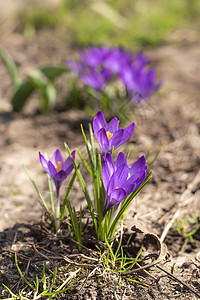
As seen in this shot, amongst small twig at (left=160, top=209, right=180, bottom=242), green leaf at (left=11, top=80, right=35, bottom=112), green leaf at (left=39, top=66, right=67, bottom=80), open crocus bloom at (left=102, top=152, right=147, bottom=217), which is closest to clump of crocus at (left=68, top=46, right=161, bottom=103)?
green leaf at (left=39, top=66, right=67, bottom=80)

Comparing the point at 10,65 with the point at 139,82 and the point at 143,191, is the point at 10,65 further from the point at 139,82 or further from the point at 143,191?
the point at 143,191

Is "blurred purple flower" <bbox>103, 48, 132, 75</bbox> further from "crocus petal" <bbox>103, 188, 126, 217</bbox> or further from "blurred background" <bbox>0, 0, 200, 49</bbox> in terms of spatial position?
"crocus petal" <bbox>103, 188, 126, 217</bbox>

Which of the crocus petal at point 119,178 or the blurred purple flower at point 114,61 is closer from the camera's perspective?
the crocus petal at point 119,178

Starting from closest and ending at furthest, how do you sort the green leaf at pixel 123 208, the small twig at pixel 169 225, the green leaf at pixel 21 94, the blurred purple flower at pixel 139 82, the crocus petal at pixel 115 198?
the crocus petal at pixel 115 198, the green leaf at pixel 123 208, the small twig at pixel 169 225, the blurred purple flower at pixel 139 82, the green leaf at pixel 21 94

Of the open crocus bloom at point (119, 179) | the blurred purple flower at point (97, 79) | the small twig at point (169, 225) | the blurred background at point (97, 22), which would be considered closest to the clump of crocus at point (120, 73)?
the blurred purple flower at point (97, 79)

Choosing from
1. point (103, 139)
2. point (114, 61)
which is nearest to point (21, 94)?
point (114, 61)

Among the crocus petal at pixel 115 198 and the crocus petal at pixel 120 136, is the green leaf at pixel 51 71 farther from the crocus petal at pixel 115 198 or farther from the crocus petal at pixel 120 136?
the crocus petal at pixel 115 198

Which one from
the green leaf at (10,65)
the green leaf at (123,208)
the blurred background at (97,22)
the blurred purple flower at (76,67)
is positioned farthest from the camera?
the blurred background at (97,22)
